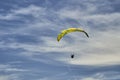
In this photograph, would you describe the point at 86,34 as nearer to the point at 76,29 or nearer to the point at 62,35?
the point at 76,29

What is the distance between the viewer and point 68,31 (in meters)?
43.9

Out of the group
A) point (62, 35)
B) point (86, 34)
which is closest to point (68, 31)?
point (62, 35)

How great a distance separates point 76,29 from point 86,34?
3412mm

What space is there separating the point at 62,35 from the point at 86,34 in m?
6.18

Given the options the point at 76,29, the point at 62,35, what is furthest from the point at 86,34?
the point at 62,35

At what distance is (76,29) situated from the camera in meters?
45.0

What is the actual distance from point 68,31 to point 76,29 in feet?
8.18

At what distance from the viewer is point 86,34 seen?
4294cm

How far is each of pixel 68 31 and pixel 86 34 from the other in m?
4.65

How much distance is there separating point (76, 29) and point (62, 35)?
409 cm

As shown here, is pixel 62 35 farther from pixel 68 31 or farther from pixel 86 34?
pixel 86 34
